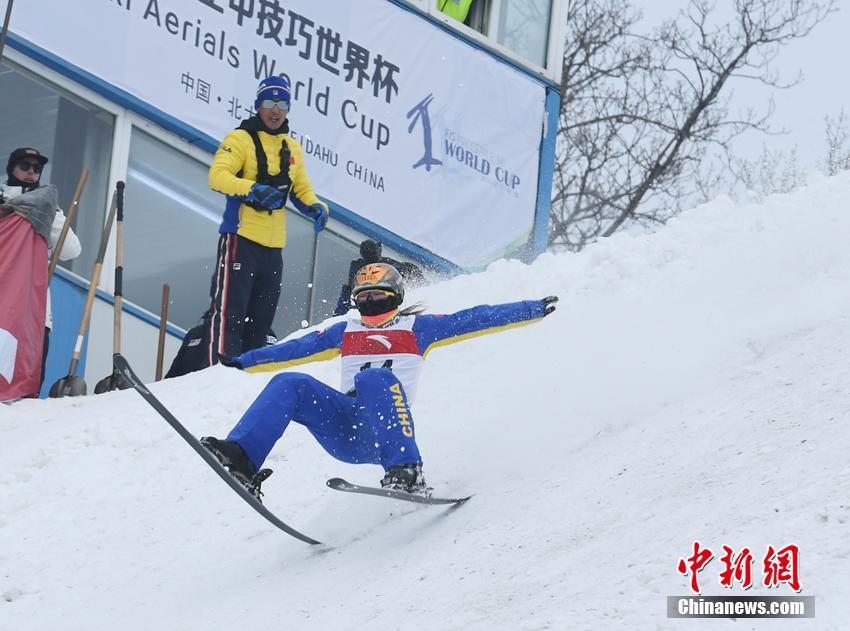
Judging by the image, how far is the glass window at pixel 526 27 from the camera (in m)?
14.0

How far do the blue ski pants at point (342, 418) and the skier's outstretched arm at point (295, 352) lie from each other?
0.36m

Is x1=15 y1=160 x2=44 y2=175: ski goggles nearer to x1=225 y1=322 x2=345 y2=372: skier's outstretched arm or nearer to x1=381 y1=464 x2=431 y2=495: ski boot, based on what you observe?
x1=225 y1=322 x2=345 y2=372: skier's outstretched arm

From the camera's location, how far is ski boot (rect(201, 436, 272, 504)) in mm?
5766

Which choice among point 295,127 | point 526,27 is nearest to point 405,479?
point 295,127

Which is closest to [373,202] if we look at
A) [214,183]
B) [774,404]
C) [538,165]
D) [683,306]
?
[538,165]

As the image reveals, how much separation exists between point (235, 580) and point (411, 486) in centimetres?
86

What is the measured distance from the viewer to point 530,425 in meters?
6.88

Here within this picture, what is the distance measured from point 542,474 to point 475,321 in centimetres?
79

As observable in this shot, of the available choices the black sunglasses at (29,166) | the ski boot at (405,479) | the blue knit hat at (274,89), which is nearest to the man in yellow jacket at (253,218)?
the blue knit hat at (274,89)

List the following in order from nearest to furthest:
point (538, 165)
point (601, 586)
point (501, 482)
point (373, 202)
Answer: point (601, 586) → point (501, 482) → point (373, 202) → point (538, 165)

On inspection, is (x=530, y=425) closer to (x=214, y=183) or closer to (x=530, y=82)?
(x=214, y=183)

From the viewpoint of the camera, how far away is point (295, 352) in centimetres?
653

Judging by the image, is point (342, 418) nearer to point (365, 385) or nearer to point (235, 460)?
point (365, 385)

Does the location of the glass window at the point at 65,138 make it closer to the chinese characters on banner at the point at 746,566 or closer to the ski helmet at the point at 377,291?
the ski helmet at the point at 377,291
